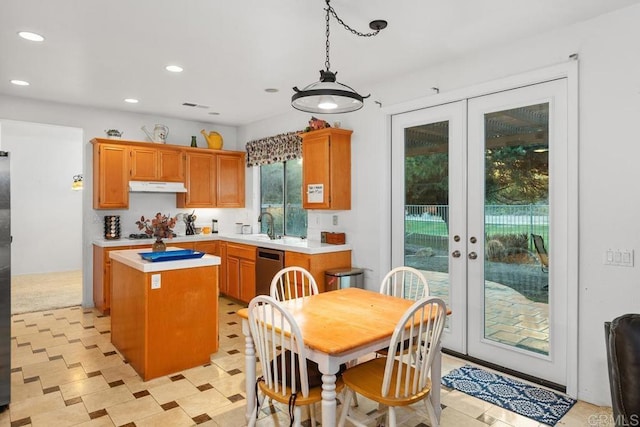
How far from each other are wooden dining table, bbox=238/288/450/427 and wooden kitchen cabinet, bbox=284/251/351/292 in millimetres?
1277

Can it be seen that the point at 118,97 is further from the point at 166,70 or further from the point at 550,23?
the point at 550,23

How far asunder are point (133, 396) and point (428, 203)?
9.69ft

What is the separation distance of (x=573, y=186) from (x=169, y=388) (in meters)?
3.32

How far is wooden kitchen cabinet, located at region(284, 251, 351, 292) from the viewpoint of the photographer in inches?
167

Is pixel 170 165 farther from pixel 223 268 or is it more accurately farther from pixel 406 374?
pixel 406 374

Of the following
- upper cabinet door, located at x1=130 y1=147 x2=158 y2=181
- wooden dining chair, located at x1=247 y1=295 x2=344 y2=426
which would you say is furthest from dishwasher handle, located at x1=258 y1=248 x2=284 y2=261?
wooden dining chair, located at x1=247 y1=295 x2=344 y2=426

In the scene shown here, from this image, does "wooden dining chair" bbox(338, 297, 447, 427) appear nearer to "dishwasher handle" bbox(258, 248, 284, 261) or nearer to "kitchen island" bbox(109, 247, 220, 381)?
"kitchen island" bbox(109, 247, 220, 381)

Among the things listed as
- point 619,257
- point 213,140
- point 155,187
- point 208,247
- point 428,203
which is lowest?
point 208,247

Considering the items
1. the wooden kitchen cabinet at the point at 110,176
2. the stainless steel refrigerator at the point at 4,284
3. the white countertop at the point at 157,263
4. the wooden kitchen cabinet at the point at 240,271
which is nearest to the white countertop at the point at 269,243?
the wooden kitchen cabinet at the point at 240,271

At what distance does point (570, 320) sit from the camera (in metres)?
2.85

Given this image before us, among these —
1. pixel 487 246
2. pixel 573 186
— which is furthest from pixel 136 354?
pixel 573 186

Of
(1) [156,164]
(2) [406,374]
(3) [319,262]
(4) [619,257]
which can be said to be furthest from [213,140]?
(4) [619,257]

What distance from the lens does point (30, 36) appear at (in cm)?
305

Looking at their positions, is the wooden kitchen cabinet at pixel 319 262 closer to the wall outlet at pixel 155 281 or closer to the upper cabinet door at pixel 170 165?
the wall outlet at pixel 155 281
